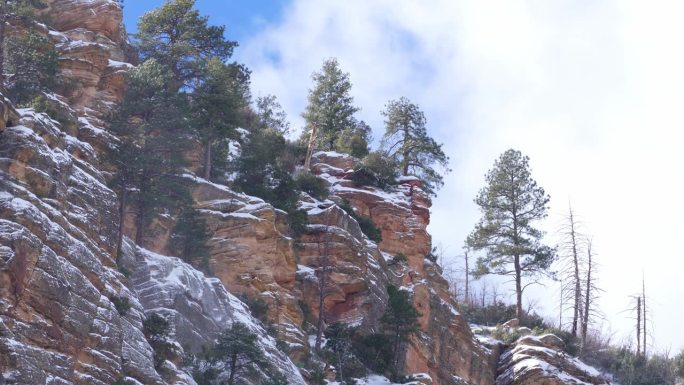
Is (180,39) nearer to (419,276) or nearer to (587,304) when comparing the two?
(419,276)

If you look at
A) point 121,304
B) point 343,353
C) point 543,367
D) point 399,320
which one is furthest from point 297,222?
point 121,304

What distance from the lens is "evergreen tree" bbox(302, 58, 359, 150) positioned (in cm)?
6391

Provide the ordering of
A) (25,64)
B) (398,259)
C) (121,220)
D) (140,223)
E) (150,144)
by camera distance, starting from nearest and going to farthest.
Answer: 1. (121,220)
2. (140,223)
3. (25,64)
4. (150,144)
5. (398,259)

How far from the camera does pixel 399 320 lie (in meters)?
43.0

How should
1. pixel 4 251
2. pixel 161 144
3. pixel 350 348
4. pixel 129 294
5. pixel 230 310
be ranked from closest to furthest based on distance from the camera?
1. pixel 4 251
2. pixel 129 294
3. pixel 230 310
4. pixel 161 144
5. pixel 350 348

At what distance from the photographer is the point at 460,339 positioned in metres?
51.5

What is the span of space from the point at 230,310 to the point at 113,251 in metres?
5.64

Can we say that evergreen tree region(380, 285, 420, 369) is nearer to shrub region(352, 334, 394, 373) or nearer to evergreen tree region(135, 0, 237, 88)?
shrub region(352, 334, 394, 373)

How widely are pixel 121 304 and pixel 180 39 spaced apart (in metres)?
26.9

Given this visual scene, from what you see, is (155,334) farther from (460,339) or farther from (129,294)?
(460,339)

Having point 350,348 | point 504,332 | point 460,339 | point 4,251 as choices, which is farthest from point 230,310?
point 504,332

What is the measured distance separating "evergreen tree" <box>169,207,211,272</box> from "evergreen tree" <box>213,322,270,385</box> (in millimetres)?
6796

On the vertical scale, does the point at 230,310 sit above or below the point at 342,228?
below

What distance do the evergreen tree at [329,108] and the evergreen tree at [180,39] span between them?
12.0 m
